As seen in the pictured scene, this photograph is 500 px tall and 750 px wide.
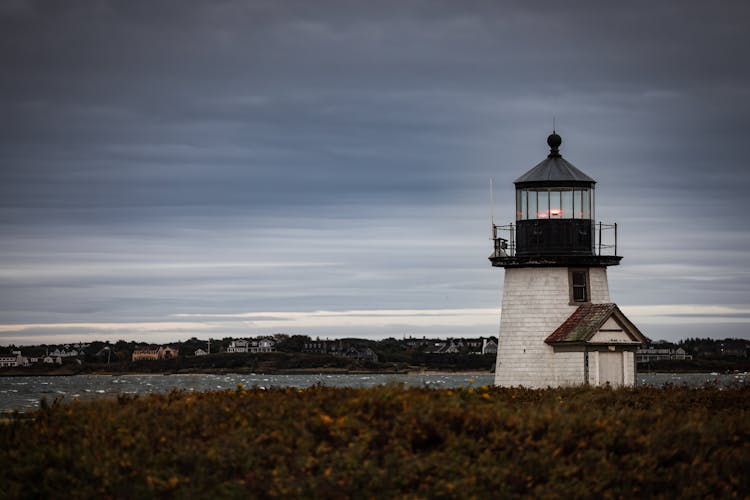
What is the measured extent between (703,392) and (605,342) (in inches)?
279

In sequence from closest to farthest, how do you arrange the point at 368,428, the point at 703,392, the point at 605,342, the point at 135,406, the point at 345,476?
the point at 345,476
the point at 368,428
the point at 135,406
the point at 703,392
the point at 605,342

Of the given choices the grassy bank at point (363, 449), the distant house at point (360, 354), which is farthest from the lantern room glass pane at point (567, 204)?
the distant house at point (360, 354)

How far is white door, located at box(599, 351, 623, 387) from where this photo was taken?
25.7 meters

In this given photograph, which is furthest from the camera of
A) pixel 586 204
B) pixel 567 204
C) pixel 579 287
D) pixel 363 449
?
pixel 586 204

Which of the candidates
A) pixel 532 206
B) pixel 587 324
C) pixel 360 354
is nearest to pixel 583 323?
pixel 587 324

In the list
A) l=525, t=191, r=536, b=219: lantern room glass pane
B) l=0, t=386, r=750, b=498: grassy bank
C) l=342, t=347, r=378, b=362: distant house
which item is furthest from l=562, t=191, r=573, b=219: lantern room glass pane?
l=342, t=347, r=378, b=362: distant house

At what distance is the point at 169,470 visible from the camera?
12.5 meters

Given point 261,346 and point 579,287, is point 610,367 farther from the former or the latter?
point 261,346

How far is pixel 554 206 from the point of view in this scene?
26344 mm

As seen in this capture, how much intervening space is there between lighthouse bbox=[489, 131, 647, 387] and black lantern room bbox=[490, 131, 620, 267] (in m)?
0.02

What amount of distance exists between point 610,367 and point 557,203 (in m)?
4.13

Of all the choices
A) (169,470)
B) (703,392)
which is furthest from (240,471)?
(703,392)

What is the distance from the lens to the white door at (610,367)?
84.2 feet

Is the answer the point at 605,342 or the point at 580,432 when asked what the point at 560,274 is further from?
the point at 580,432
